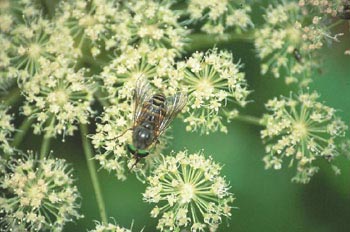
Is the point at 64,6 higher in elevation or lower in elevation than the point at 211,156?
higher

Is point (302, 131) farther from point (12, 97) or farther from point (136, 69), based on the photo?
point (12, 97)

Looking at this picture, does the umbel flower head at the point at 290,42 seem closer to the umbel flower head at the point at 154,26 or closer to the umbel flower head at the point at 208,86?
the umbel flower head at the point at 208,86

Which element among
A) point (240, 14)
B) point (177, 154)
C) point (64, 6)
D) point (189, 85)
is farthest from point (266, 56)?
point (64, 6)

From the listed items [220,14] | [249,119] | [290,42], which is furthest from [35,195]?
[290,42]

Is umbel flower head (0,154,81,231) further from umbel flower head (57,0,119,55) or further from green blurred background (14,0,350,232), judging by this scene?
umbel flower head (57,0,119,55)

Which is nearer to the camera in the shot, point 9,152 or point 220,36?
point 9,152

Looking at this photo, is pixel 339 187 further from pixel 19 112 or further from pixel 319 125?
pixel 19 112

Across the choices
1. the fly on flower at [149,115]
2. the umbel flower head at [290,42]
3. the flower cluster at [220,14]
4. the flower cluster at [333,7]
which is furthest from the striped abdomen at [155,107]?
the flower cluster at [333,7]
